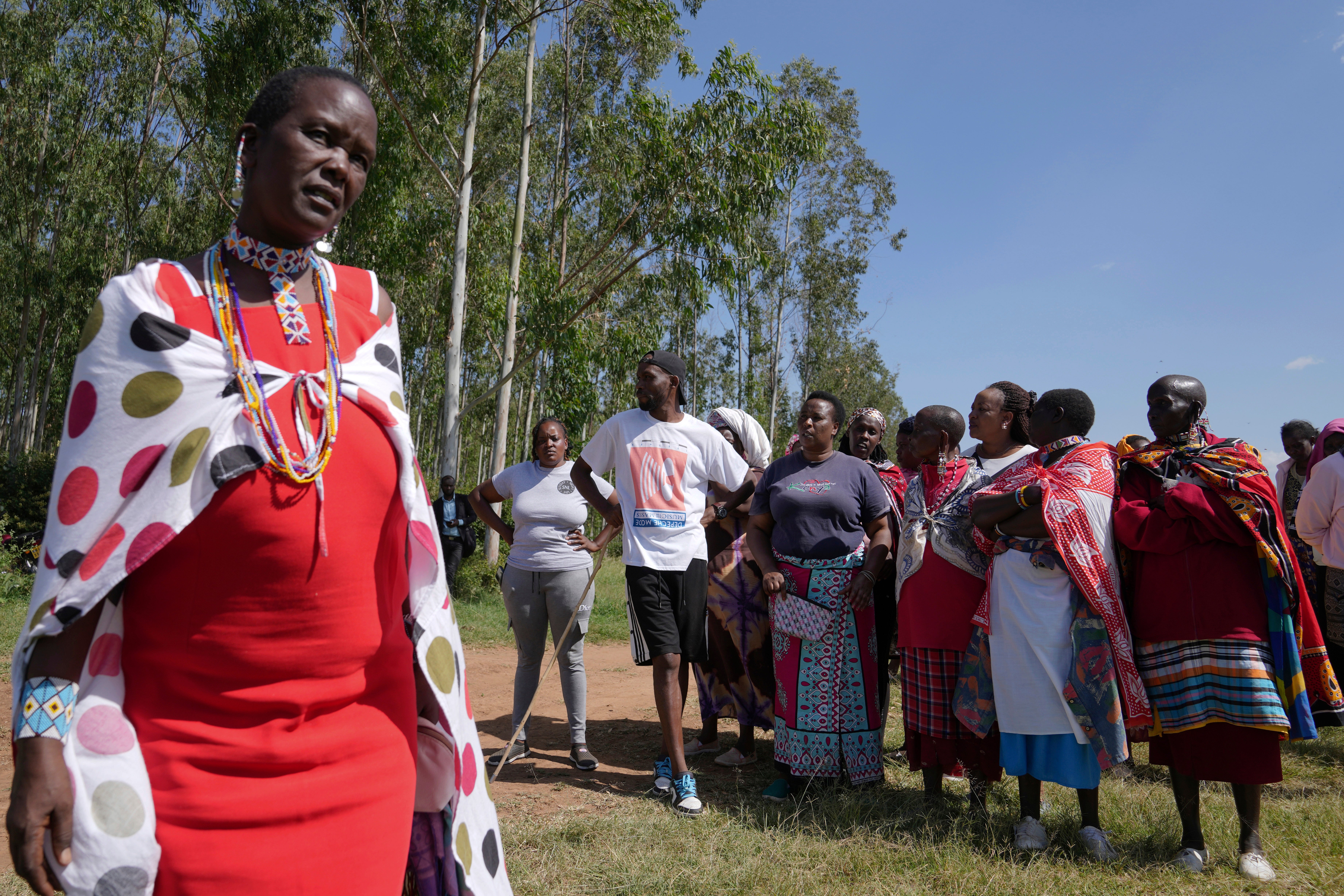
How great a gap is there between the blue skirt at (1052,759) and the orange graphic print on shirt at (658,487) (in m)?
1.80

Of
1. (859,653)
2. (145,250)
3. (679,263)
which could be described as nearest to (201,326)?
(859,653)

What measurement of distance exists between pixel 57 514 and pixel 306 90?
2.53 feet

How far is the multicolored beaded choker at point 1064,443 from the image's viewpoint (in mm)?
3811

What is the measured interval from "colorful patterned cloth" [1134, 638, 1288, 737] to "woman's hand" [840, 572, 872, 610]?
48.7 inches

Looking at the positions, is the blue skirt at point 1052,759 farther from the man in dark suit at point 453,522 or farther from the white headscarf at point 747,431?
the man in dark suit at point 453,522

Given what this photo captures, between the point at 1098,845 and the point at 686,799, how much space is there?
1.77 meters

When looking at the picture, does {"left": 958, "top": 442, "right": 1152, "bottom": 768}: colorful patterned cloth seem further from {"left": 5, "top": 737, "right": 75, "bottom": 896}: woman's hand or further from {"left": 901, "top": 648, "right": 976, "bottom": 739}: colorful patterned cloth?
{"left": 5, "top": 737, "right": 75, "bottom": 896}: woman's hand

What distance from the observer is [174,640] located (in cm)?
124

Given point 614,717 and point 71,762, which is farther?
point 614,717

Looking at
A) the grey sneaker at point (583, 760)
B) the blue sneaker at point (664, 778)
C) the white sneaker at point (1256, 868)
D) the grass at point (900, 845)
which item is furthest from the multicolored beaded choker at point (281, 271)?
the grey sneaker at point (583, 760)

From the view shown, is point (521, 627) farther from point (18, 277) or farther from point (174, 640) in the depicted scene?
point (18, 277)

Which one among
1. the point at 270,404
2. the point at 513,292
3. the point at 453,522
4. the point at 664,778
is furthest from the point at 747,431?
the point at 513,292

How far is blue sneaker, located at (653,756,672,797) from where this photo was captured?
4.34 metres

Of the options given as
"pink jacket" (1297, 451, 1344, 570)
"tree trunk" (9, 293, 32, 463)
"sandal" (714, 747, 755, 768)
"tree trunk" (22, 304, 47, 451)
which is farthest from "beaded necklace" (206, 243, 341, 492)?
"tree trunk" (22, 304, 47, 451)
